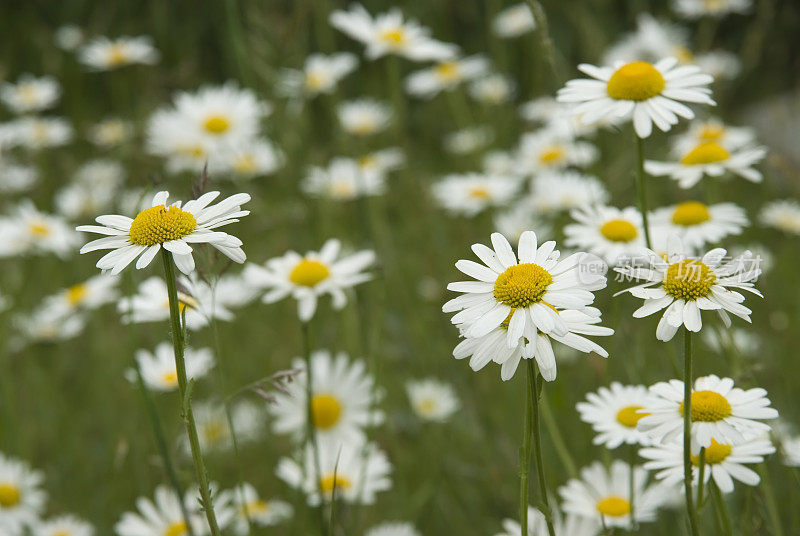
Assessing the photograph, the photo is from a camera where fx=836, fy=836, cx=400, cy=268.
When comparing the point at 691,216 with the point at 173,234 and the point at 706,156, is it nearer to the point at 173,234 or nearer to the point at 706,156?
the point at 706,156

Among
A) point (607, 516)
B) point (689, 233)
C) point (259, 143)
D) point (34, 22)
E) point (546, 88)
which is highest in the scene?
point (34, 22)

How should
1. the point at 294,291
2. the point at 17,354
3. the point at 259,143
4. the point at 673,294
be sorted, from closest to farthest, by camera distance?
the point at 673,294 < the point at 294,291 < the point at 17,354 < the point at 259,143

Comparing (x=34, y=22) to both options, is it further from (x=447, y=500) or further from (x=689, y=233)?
(x=689, y=233)

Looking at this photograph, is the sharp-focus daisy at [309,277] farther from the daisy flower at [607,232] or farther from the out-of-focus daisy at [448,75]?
the out-of-focus daisy at [448,75]

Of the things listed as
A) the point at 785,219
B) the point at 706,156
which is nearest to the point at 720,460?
the point at 706,156

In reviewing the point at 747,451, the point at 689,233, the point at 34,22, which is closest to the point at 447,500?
the point at 689,233

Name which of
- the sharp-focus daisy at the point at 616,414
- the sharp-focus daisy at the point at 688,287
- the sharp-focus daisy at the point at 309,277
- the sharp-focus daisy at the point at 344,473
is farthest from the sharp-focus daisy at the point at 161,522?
the sharp-focus daisy at the point at 688,287

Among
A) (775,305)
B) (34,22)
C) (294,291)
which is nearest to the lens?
(294,291)
